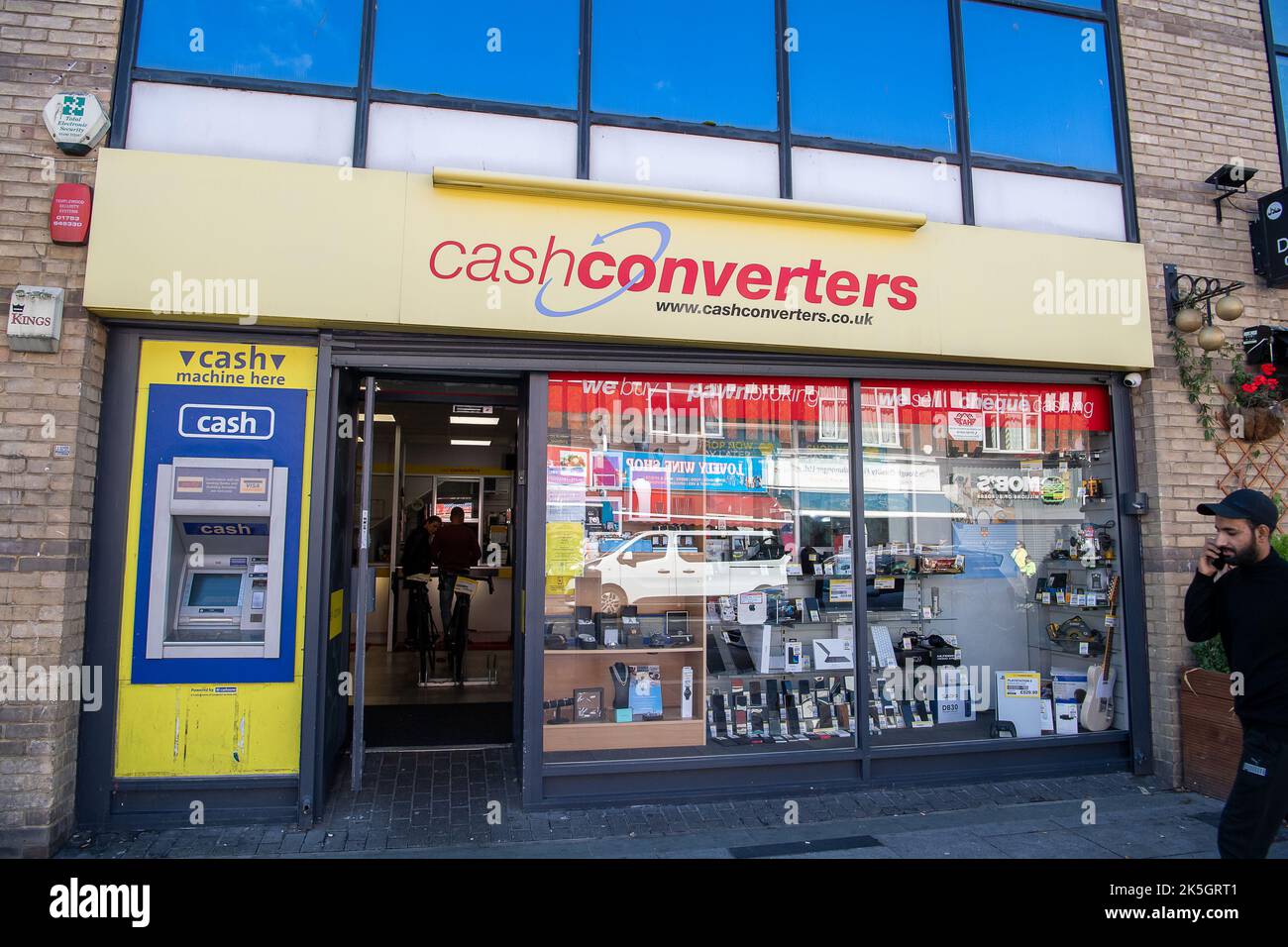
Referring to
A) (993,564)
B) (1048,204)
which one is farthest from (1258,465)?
(1048,204)

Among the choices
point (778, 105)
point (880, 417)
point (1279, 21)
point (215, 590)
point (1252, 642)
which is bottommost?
point (1252, 642)

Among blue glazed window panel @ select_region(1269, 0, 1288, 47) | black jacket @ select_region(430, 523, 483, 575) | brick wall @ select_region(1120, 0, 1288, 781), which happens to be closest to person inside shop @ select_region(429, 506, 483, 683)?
black jacket @ select_region(430, 523, 483, 575)

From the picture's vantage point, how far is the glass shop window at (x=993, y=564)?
230 inches

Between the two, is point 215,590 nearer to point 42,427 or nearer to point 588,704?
point 42,427

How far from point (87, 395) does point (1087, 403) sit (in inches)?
281

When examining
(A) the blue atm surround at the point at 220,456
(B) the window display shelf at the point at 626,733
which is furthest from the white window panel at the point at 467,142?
(B) the window display shelf at the point at 626,733

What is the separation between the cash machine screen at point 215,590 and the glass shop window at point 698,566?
200cm

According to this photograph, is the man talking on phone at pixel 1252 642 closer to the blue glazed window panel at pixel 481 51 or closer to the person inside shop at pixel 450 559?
the blue glazed window panel at pixel 481 51

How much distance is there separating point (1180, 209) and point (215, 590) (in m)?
7.75

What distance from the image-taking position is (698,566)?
223 inches

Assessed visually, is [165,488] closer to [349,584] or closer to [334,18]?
[349,584]

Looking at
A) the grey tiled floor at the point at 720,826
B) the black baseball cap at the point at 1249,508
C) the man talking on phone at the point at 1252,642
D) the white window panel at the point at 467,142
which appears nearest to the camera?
the man talking on phone at the point at 1252,642

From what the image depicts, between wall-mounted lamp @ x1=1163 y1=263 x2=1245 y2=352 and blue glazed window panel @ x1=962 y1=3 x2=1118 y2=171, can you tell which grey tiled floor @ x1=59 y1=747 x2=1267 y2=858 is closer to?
wall-mounted lamp @ x1=1163 y1=263 x2=1245 y2=352

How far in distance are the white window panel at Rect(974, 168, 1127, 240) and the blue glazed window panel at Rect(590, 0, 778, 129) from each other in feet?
5.98
